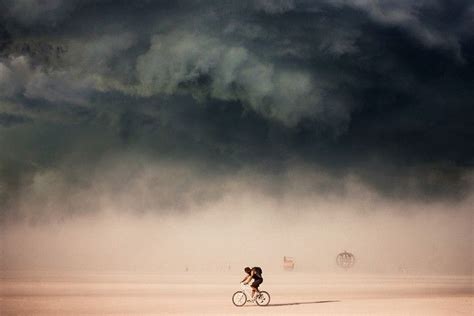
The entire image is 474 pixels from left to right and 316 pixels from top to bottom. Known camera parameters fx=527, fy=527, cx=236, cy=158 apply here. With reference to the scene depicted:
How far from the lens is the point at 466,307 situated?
1624 inches

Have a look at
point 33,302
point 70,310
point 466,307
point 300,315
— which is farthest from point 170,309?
point 466,307

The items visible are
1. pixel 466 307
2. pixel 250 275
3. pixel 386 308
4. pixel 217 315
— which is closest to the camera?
pixel 217 315

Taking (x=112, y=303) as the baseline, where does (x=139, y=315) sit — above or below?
below

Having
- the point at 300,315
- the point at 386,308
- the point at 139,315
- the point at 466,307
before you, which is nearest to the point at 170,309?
the point at 139,315

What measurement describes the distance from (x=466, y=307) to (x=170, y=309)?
907 inches

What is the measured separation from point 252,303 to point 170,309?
664cm

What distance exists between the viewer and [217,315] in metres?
33.2

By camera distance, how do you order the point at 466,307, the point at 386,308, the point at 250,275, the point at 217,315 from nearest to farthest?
the point at 217,315
the point at 250,275
the point at 386,308
the point at 466,307

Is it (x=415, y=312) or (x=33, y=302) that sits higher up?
(x=33, y=302)

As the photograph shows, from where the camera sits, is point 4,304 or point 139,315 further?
point 4,304

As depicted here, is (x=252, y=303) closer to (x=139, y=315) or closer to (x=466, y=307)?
(x=139, y=315)

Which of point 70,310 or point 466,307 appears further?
point 466,307

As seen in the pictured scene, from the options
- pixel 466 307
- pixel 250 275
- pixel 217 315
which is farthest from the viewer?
pixel 466 307

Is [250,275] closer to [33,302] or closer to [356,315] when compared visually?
[356,315]
